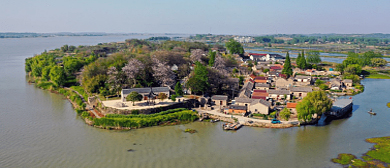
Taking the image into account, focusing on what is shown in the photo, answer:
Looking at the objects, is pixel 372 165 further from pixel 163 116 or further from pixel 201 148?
pixel 163 116

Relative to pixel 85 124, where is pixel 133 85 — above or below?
above

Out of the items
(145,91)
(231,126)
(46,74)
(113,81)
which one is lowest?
(231,126)

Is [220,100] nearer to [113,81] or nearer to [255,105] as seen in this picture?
[255,105]

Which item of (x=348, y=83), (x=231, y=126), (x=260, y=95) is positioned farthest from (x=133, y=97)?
(x=348, y=83)

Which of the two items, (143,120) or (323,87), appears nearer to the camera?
(143,120)

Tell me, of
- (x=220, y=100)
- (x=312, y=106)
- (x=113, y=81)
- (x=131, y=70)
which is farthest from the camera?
(x=131, y=70)

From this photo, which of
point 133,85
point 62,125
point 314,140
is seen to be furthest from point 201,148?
point 133,85

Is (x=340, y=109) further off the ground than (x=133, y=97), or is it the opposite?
(x=133, y=97)
